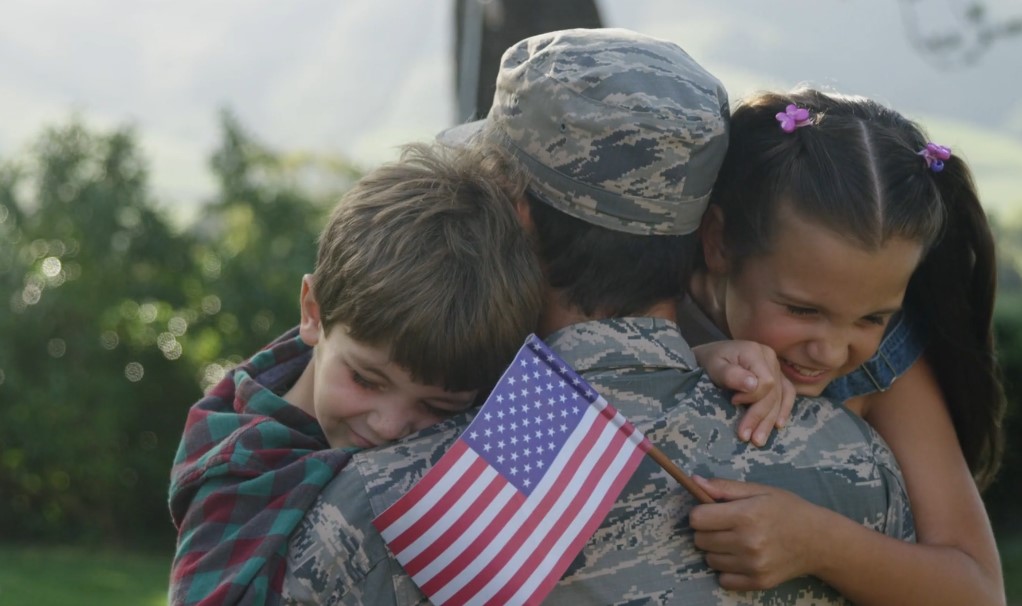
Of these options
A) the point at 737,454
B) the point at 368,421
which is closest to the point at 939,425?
the point at 737,454

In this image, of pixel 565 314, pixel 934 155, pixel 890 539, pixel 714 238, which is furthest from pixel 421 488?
pixel 934 155

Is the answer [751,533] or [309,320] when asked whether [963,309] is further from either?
[309,320]

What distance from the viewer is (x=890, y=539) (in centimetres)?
252

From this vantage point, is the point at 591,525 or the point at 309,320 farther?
the point at 309,320

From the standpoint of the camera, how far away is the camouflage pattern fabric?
2.27m

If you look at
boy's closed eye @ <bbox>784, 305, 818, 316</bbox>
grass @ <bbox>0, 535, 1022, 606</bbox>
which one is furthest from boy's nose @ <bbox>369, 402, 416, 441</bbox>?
grass @ <bbox>0, 535, 1022, 606</bbox>

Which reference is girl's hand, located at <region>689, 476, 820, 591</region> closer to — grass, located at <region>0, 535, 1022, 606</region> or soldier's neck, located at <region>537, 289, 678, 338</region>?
soldier's neck, located at <region>537, 289, 678, 338</region>

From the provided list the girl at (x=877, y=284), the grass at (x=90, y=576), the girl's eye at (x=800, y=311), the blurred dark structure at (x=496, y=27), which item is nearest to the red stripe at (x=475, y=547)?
the girl at (x=877, y=284)

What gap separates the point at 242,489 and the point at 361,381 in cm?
34

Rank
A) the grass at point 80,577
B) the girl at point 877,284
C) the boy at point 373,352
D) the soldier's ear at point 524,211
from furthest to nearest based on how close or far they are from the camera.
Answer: the grass at point 80,577, the girl at point 877,284, the soldier's ear at point 524,211, the boy at point 373,352

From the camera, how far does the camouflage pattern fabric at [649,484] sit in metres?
2.27

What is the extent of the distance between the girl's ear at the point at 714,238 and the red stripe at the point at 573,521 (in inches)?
33.4

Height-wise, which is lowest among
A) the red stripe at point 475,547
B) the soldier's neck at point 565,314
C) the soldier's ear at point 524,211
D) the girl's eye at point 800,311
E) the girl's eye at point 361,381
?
the red stripe at point 475,547

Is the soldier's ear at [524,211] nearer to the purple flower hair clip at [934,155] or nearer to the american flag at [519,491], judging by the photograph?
the american flag at [519,491]
